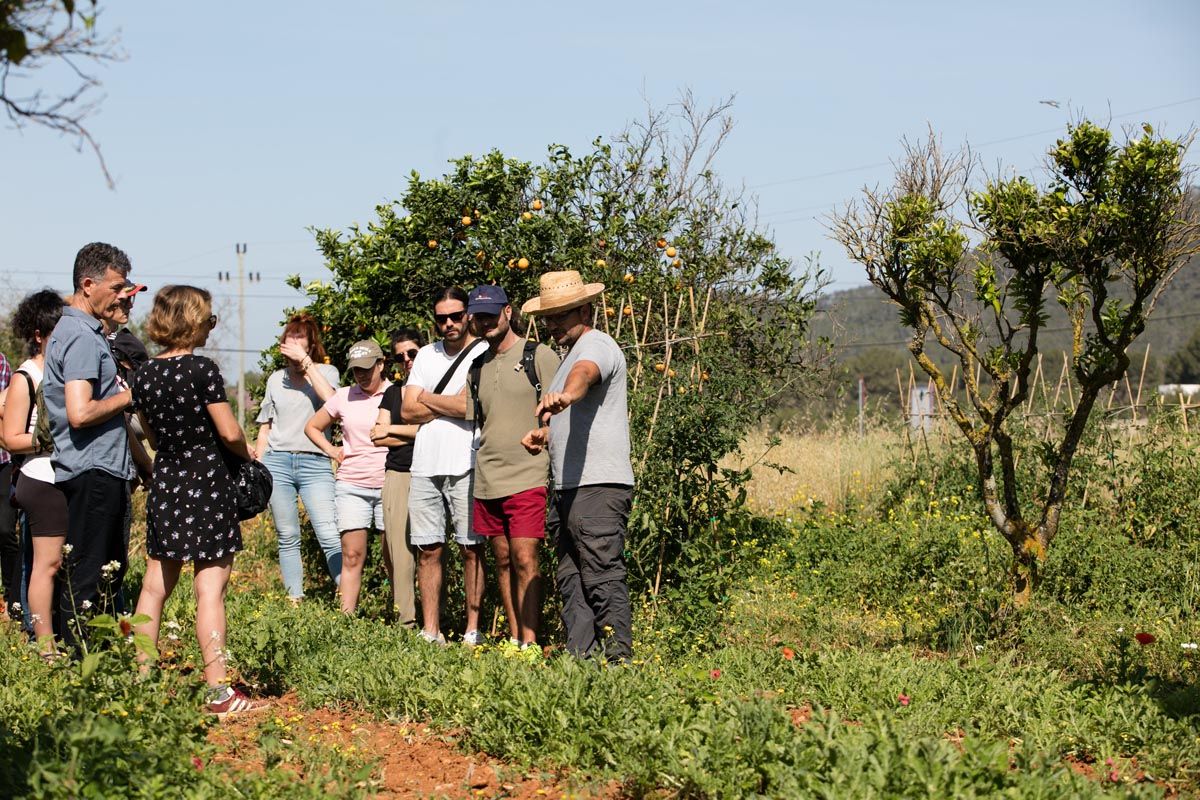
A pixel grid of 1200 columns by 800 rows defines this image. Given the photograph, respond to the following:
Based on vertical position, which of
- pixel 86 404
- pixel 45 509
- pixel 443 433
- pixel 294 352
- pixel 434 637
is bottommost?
pixel 434 637

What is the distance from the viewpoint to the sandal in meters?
5.00

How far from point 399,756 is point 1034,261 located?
3.93 m

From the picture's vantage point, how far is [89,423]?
16.8ft

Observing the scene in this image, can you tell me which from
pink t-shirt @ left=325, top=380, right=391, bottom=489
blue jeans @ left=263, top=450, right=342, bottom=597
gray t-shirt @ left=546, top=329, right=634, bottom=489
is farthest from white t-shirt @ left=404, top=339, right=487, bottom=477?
blue jeans @ left=263, top=450, right=342, bottom=597

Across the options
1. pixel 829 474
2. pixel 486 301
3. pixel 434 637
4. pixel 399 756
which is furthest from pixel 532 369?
pixel 829 474

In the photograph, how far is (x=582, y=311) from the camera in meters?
5.83

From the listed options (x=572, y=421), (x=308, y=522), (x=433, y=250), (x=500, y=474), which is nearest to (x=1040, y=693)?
(x=572, y=421)

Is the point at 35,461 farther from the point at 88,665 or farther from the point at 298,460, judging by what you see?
the point at 298,460

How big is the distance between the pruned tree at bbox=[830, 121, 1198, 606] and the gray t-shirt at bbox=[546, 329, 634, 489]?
5.41ft

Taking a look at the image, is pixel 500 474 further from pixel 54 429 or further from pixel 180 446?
pixel 54 429

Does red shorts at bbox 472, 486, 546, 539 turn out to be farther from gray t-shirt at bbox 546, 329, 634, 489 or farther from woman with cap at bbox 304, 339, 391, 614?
woman with cap at bbox 304, 339, 391, 614

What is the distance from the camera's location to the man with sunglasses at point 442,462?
6.55m

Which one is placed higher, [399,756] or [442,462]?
[442,462]

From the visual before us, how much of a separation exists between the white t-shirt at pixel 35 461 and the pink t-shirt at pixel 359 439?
2.07m
